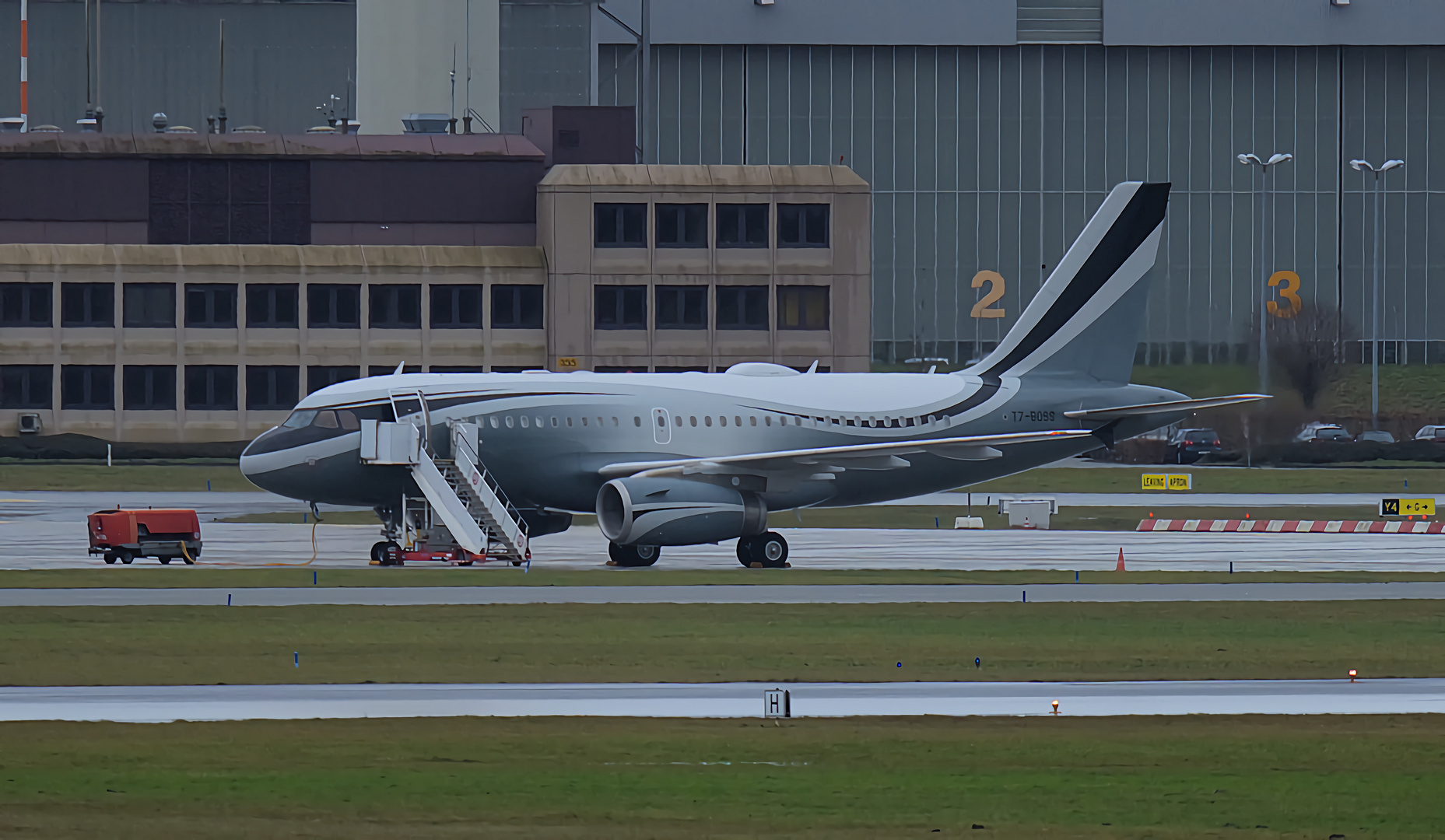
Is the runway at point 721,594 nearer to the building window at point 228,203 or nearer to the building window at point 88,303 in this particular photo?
the building window at point 88,303

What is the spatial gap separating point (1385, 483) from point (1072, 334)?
33742mm

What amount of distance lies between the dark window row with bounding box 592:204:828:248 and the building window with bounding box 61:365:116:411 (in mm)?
21312

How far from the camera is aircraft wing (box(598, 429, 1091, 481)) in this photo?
44719 millimetres

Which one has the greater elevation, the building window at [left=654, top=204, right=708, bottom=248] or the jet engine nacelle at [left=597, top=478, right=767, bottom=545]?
the building window at [left=654, top=204, right=708, bottom=248]

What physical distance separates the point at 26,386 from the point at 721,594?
5665cm

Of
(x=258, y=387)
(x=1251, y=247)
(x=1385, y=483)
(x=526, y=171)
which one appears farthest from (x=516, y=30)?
(x=1385, y=483)

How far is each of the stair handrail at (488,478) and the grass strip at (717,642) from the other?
1172 cm

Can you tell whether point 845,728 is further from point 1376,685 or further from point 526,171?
point 526,171

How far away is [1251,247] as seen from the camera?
13762 centimetres

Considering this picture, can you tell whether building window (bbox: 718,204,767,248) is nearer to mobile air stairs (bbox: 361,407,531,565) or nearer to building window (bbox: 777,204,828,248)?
building window (bbox: 777,204,828,248)

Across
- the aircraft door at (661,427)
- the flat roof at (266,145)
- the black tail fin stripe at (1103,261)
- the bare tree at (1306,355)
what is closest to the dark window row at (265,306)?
the flat roof at (266,145)

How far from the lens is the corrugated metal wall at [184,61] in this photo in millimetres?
125125

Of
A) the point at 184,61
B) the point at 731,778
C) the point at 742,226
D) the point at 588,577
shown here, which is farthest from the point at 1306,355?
the point at 731,778

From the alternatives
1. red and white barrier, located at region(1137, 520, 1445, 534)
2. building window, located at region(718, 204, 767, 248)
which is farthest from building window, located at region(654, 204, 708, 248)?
red and white barrier, located at region(1137, 520, 1445, 534)
